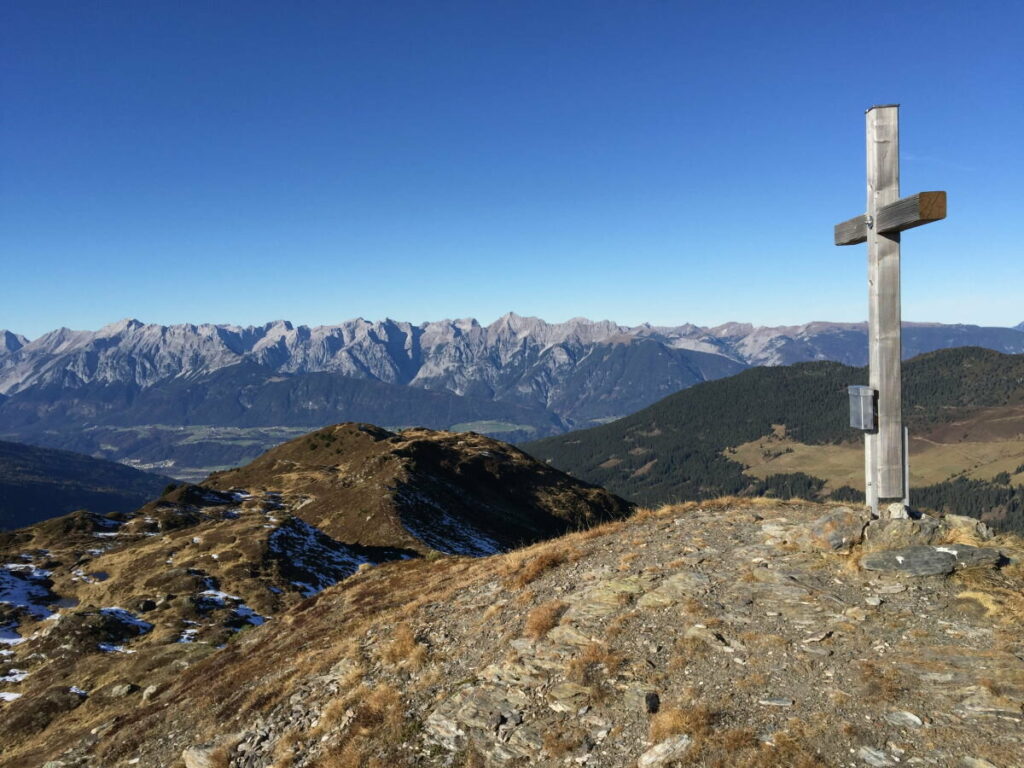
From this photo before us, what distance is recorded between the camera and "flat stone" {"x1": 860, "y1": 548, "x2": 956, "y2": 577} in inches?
544

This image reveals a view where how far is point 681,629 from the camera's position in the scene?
44.8ft

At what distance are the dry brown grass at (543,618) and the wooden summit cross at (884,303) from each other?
29.2ft

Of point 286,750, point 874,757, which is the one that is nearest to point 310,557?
point 286,750

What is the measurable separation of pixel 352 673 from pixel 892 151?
19620 millimetres

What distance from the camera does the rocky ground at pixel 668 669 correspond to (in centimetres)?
1008

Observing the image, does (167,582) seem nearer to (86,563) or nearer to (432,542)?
(86,563)

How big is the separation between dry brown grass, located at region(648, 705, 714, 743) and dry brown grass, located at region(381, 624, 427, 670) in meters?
6.91

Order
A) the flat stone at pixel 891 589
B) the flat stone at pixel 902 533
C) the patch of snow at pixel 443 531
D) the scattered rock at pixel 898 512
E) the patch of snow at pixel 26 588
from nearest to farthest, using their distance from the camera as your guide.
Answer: the flat stone at pixel 891 589 → the flat stone at pixel 902 533 → the scattered rock at pixel 898 512 → the patch of snow at pixel 26 588 → the patch of snow at pixel 443 531

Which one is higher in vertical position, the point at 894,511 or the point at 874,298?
the point at 874,298

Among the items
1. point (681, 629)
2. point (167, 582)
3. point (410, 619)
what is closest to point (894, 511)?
point (681, 629)

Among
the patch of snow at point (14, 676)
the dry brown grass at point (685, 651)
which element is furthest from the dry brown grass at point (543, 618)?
the patch of snow at point (14, 676)

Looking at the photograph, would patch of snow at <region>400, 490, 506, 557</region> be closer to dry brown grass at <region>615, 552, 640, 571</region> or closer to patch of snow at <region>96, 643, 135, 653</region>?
patch of snow at <region>96, 643, 135, 653</region>

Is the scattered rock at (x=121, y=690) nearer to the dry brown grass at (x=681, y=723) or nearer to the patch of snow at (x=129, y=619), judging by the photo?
the patch of snow at (x=129, y=619)

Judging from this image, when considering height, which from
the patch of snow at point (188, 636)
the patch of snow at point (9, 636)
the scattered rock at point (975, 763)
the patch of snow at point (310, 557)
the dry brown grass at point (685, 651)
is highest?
the scattered rock at point (975, 763)
